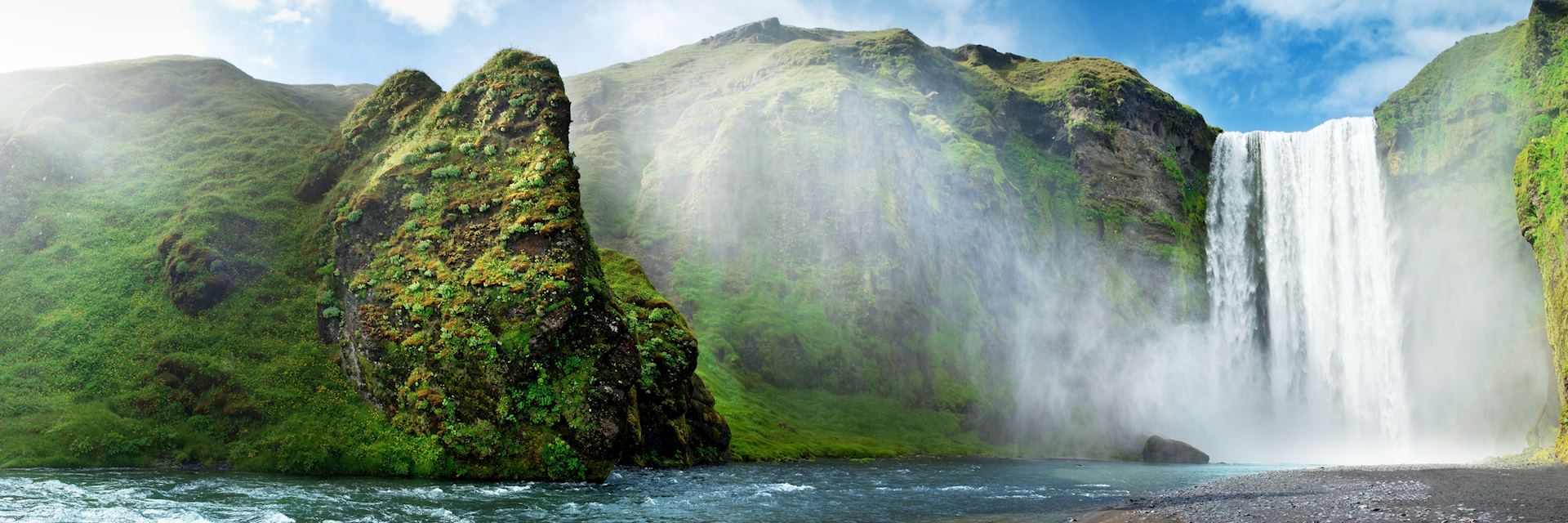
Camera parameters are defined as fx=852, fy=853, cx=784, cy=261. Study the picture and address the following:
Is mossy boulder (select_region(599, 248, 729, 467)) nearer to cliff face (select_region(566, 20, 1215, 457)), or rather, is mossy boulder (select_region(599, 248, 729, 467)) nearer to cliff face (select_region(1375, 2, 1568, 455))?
cliff face (select_region(566, 20, 1215, 457))

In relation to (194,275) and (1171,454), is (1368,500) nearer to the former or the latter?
(1171,454)

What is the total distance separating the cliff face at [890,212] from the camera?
308 ft

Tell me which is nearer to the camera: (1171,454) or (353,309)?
(353,309)

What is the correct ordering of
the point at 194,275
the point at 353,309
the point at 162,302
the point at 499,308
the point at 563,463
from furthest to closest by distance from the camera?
1. the point at 194,275
2. the point at 162,302
3. the point at 353,309
4. the point at 499,308
5. the point at 563,463

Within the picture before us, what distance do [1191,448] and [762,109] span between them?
7128cm

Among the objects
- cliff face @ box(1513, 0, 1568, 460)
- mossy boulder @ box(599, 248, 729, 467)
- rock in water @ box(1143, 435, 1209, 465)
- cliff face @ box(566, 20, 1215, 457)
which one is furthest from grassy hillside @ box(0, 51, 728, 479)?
cliff face @ box(1513, 0, 1568, 460)

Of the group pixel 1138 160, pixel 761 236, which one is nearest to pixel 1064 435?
pixel 761 236

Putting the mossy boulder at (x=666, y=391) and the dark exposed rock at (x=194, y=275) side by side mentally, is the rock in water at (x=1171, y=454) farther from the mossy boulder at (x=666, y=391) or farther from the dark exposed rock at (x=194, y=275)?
the dark exposed rock at (x=194, y=275)

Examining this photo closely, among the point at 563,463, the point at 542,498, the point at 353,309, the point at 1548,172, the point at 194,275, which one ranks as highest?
the point at 1548,172

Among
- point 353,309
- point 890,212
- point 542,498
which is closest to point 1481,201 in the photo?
point 890,212

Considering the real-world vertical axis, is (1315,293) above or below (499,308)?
above

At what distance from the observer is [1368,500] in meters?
24.8

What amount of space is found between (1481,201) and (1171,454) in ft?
129

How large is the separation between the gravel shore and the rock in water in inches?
1630
